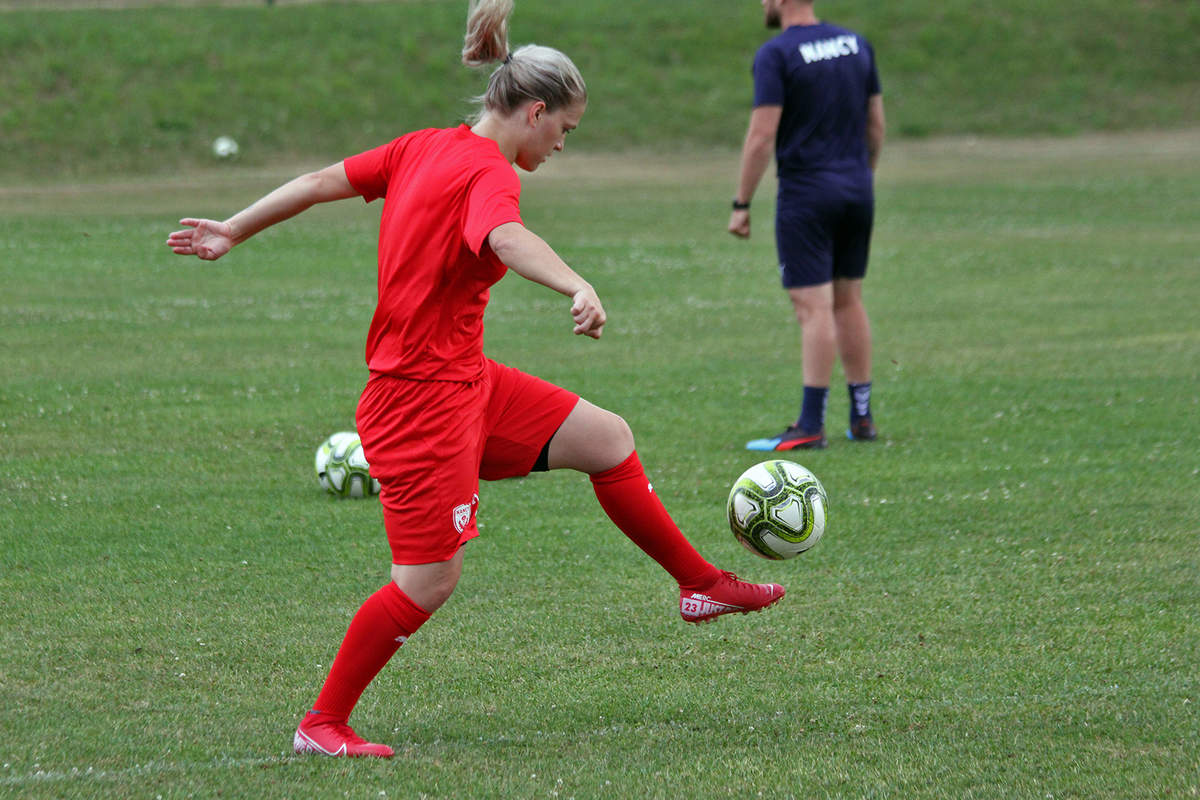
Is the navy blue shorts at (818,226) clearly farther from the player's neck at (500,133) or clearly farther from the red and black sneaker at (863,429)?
→ the player's neck at (500,133)

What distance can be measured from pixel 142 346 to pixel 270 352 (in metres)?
1.10

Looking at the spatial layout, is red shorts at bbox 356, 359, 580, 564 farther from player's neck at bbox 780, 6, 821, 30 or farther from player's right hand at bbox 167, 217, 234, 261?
player's neck at bbox 780, 6, 821, 30

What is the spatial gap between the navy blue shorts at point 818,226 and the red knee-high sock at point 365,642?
15.2ft

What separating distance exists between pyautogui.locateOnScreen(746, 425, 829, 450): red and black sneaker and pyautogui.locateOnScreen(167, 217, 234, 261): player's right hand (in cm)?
456

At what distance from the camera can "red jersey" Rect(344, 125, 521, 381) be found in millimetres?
3939

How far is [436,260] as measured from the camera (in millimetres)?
3984

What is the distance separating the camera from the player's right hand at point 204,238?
4453 millimetres

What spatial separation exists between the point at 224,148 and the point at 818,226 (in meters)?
22.8

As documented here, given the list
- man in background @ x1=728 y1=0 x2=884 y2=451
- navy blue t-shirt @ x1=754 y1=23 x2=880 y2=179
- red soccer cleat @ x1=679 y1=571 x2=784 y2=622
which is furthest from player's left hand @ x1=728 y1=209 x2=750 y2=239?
red soccer cleat @ x1=679 y1=571 x2=784 y2=622

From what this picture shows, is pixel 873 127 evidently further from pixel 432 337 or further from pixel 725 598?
pixel 432 337

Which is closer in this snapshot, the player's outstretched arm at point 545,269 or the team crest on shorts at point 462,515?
the player's outstretched arm at point 545,269

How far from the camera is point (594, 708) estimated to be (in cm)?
454

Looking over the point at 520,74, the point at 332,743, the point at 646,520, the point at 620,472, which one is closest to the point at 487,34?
the point at 520,74

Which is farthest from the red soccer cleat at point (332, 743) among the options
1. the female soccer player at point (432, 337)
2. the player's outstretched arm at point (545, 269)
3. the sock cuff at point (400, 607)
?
the player's outstretched arm at point (545, 269)
